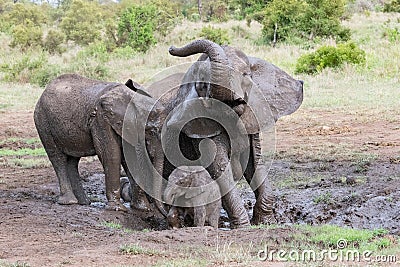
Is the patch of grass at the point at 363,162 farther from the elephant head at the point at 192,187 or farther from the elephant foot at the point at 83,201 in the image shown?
the elephant foot at the point at 83,201

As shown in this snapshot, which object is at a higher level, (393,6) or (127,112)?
(127,112)

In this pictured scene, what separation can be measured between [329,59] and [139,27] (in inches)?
335

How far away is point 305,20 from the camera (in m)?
20.9

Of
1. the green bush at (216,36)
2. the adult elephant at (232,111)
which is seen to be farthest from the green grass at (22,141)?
the green bush at (216,36)

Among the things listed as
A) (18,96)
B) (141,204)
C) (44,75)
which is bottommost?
(44,75)

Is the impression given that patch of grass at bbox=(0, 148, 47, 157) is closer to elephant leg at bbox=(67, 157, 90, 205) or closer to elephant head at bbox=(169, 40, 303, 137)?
elephant leg at bbox=(67, 157, 90, 205)

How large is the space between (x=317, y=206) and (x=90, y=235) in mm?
2198

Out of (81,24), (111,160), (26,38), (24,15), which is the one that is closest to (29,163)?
(111,160)

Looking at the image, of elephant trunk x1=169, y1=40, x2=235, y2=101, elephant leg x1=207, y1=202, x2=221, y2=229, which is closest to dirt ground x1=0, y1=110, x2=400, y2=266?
elephant leg x1=207, y1=202, x2=221, y2=229

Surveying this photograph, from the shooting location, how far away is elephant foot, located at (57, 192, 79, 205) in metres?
6.50

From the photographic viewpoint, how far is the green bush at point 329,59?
50.5ft

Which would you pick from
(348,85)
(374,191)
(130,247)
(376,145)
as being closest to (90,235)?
(130,247)

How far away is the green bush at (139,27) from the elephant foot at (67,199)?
15.4 meters

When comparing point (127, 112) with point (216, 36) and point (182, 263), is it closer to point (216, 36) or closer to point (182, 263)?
point (182, 263)
